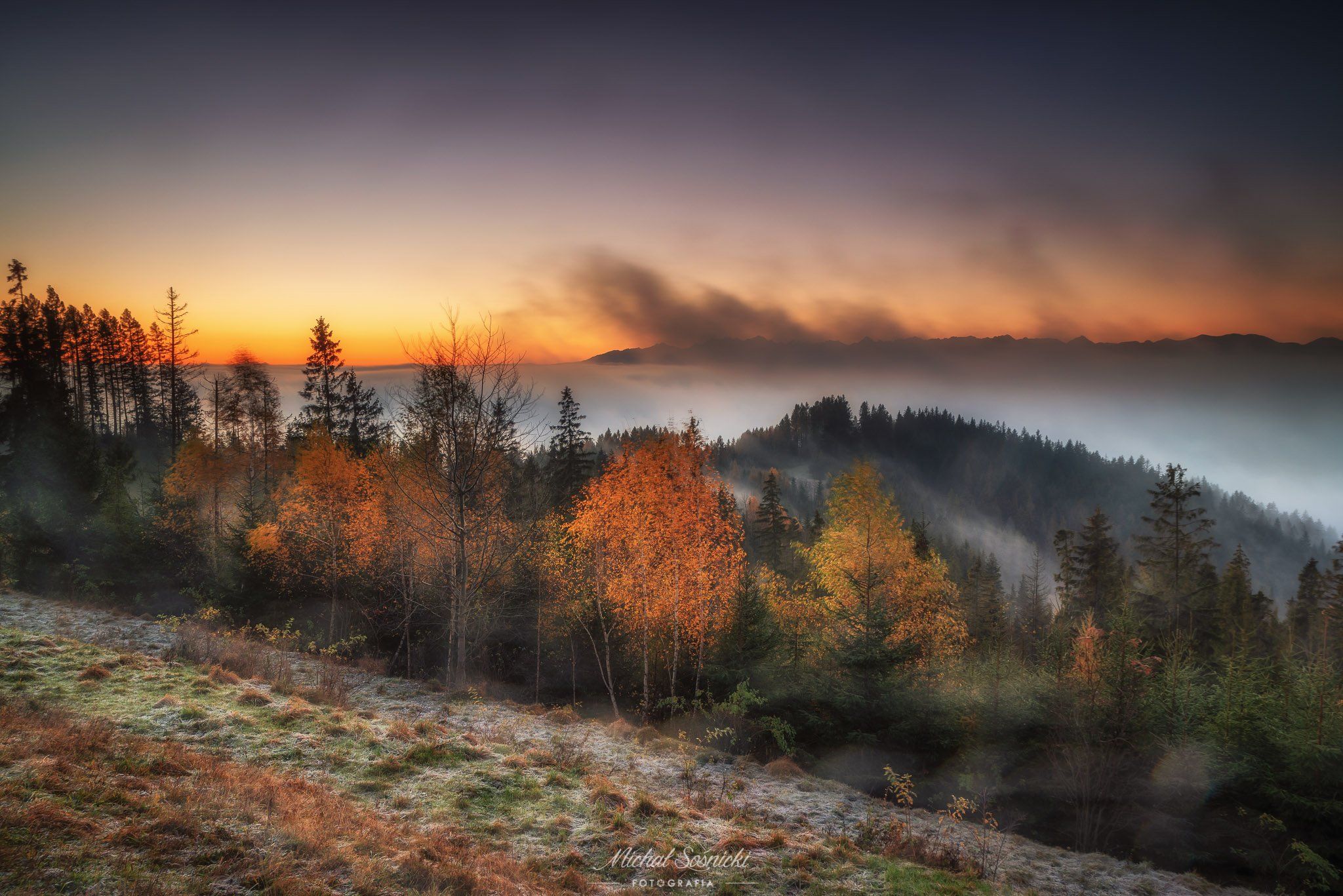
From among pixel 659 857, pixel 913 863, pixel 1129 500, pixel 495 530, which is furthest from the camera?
pixel 1129 500

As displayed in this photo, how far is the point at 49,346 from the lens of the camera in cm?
4066

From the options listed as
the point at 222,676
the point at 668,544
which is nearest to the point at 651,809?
the point at 668,544

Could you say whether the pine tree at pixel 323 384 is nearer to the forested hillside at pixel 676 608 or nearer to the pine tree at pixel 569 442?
the forested hillside at pixel 676 608

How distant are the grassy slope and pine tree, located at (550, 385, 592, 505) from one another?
2754cm

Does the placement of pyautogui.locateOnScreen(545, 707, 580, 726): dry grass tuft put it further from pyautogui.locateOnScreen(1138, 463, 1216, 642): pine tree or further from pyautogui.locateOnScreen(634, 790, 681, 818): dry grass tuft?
pyautogui.locateOnScreen(1138, 463, 1216, 642): pine tree

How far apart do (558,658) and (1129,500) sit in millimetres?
243028

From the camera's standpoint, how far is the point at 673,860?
8.85 m

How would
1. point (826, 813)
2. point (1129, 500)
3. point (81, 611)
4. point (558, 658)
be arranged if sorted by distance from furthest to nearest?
point (1129, 500)
point (558, 658)
point (81, 611)
point (826, 813)

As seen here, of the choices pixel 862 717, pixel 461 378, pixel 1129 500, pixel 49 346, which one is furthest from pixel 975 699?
pixel 1129 500

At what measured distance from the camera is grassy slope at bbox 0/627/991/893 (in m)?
6.12

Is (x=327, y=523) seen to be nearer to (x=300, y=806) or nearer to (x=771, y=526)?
(x=300, y=806)

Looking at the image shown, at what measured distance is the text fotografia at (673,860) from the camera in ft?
28.3

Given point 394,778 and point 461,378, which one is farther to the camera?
point 461,378

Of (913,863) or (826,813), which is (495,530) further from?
(913,863)
